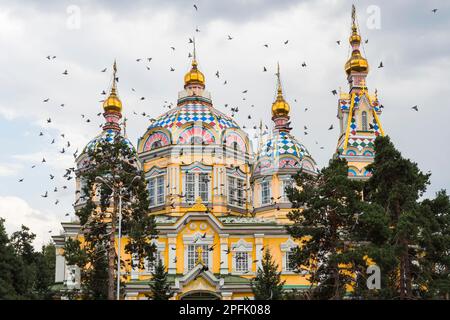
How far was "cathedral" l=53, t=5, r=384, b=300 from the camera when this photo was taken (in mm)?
45094

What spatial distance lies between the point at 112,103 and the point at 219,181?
1188 centimetres

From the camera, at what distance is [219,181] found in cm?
5191

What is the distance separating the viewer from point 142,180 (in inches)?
1271

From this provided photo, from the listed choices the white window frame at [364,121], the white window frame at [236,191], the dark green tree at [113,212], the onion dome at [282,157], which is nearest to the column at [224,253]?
the white window frame at [236,191]

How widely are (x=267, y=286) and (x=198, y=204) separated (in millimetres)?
12218

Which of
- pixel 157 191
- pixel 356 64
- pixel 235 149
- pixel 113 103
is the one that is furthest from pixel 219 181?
pixel 356 64

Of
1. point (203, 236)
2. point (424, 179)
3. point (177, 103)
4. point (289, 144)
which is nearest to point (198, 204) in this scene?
point (203, 236)

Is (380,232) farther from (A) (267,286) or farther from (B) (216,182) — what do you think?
(B) (216,182)

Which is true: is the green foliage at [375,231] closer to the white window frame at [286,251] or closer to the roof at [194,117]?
the white window frame at [286,251]

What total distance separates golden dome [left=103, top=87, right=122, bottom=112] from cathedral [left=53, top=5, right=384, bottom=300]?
0.27 ft

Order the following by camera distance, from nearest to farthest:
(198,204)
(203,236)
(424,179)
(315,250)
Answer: (315,250) < (424,179) < (203,236) < (198,204)

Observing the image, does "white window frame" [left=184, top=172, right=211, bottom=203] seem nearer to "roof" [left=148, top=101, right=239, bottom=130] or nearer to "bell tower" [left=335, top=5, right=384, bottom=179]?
"roof" [left=148, top=101, right=239, bottom=130]

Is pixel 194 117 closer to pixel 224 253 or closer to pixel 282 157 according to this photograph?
pixel 282 157

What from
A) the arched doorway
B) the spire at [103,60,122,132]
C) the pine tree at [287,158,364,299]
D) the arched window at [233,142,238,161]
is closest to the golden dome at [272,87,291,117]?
the arched window at [233,142,238,161]
